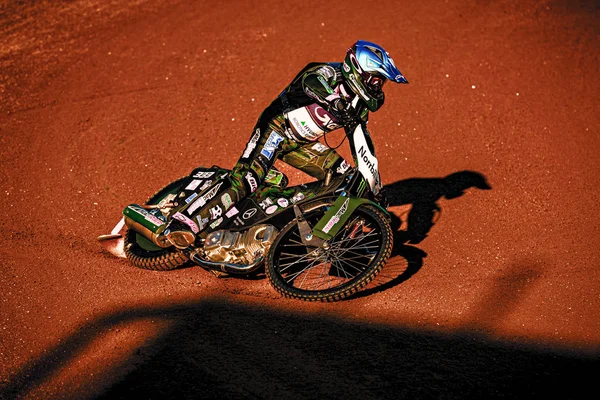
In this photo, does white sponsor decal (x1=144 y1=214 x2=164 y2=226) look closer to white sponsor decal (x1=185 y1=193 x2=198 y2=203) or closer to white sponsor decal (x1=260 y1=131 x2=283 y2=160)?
white sponsor decal (x1=185 y1=193 x2=198 y2=203)

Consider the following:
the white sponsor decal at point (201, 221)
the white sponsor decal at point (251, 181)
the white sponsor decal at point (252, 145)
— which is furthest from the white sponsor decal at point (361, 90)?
the white sponsor decal at point (201, 221)

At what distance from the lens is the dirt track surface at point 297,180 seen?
6016 mm

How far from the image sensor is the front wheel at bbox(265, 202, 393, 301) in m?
6.37

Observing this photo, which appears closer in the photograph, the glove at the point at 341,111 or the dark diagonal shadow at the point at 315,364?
the dark diagonal shadow at the point at 315,364

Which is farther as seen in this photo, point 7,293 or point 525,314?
point 7,293

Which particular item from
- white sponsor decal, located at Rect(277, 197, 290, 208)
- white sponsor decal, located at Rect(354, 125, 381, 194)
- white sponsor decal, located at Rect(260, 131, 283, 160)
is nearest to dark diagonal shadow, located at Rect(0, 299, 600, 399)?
white sponsor decal, located at Rect(277, 197, 290, 208)

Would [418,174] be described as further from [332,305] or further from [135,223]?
[135,223]

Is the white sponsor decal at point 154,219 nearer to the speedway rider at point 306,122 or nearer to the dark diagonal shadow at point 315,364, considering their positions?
the speedway rider at point 306,122

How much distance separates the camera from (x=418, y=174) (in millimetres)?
9625

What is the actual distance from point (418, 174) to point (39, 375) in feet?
19.8

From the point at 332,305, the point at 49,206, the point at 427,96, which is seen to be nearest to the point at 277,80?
the point at 427,96

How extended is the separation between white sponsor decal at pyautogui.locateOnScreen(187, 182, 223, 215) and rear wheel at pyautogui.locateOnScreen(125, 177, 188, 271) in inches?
23.5

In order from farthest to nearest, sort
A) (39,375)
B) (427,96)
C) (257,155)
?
(427,96) < (257,155) < (39,375)

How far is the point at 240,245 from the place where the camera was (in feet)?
23.0
